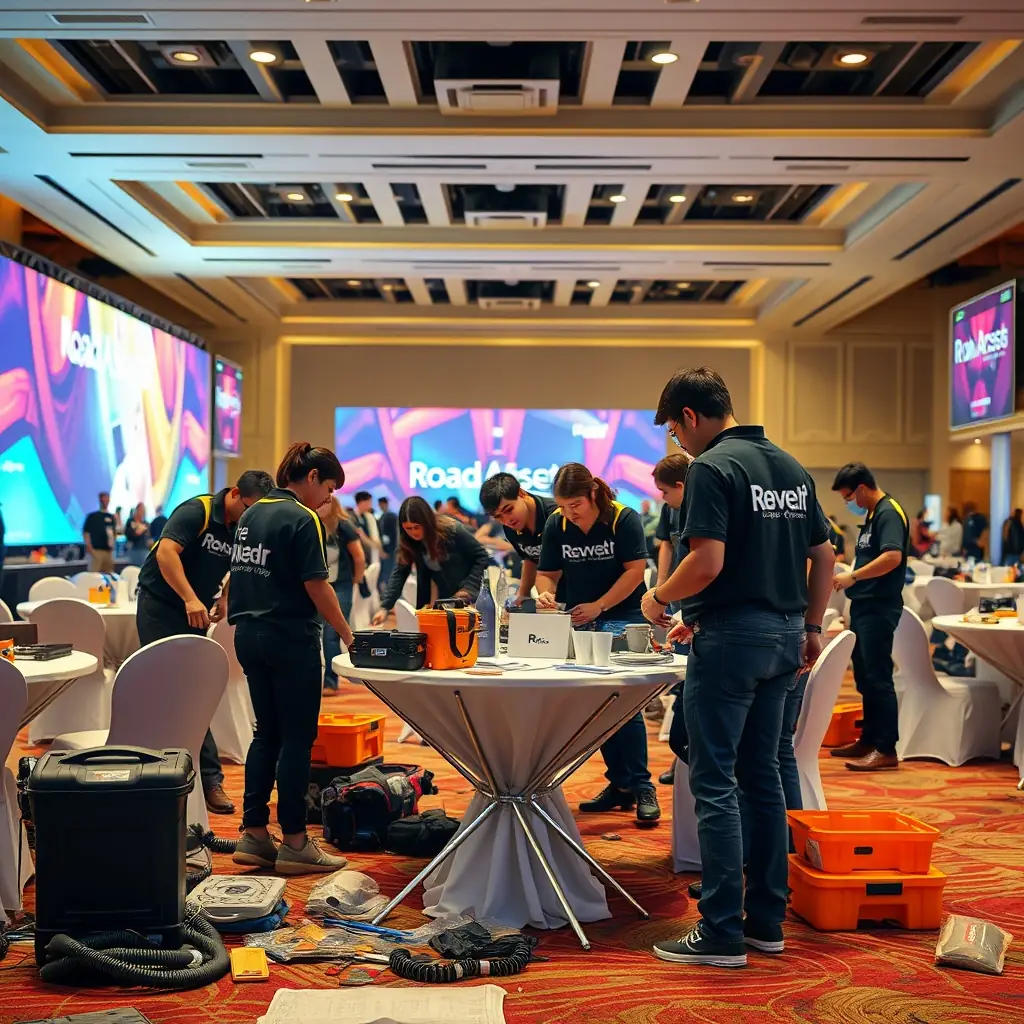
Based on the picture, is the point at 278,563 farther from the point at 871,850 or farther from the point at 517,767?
the point at 871,850

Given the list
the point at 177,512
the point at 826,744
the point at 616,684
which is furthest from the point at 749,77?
the point at 616,684

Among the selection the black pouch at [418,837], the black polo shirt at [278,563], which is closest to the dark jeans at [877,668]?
the black pouch at [418,837]

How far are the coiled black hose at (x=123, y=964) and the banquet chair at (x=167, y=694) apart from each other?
731mm

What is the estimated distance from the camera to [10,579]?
9.55m

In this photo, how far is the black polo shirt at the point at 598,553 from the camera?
4.70 m

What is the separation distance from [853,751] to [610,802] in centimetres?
185

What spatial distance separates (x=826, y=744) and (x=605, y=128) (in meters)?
4.40

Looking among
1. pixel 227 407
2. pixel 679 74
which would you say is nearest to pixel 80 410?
pixel 227 407

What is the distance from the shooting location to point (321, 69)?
7621 millimetres

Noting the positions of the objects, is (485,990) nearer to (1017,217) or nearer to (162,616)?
(162,616)

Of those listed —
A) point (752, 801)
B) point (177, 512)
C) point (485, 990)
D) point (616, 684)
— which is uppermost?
point (177, 512)

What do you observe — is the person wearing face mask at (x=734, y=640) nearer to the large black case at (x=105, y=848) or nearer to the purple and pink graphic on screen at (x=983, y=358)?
the large black case at (x=105, y=848)

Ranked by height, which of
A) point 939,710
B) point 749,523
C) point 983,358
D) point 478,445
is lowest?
point 939,710

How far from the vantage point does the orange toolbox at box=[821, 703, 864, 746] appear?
6.64 meters
